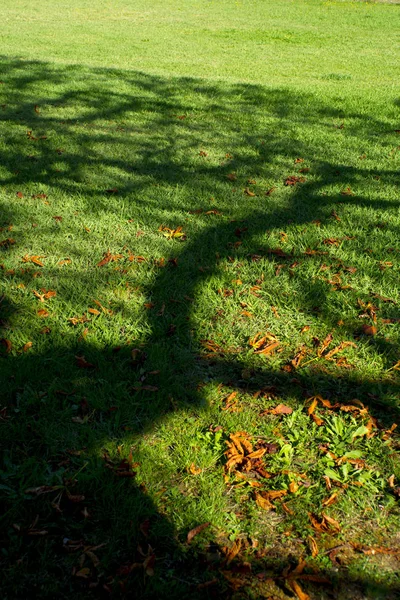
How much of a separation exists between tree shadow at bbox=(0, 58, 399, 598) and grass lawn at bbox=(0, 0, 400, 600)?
11 mm

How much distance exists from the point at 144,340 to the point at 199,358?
1.08 feet

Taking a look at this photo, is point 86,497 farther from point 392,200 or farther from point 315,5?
point 315,5

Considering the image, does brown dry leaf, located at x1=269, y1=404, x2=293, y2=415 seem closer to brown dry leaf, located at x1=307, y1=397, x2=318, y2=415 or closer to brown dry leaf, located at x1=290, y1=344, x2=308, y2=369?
brown dry leaf, located at x1=307, y1=397, x2=318, y2=415

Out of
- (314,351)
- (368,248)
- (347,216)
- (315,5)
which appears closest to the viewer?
(314,351)

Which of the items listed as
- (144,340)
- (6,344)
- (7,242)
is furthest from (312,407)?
(7,242)

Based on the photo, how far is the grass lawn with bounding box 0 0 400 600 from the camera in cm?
203

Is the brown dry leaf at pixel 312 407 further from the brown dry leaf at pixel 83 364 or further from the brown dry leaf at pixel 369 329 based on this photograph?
the brown dry leaf at pixel 83 364

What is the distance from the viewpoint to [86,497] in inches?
87.0

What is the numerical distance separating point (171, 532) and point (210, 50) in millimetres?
13317

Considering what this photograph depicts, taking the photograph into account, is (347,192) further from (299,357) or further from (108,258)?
(299,357)

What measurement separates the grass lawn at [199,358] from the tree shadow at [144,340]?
0.03 feet

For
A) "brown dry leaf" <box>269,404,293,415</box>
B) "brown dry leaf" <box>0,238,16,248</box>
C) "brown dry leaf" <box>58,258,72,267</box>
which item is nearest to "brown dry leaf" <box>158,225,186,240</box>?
"brown dry leaf" <box>58,258,72,267</box>

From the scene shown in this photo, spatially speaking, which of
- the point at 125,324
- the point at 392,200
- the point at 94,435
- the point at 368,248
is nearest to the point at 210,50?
the point at 392,200

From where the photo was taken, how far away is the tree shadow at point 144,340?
1999mm
